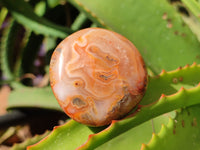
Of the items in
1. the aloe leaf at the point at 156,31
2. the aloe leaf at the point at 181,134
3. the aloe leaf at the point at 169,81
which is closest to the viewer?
the aloe leaf at the point at 181,134

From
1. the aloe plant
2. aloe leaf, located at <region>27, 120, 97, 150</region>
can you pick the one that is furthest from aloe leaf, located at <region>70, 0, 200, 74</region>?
aloe leaf, located at <region>27, 120, 97, 150</region>

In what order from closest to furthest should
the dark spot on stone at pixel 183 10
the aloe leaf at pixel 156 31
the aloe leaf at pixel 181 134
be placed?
the aloe leaf at pixel 181 134 → the aloe leaf at pixel 156 31 → the dark spot on stone at pixel 183 10

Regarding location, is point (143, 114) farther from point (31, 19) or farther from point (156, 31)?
point (31, 19)

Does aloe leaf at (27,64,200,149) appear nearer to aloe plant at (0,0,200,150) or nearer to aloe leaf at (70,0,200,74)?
aloe plant at (0,0,200,150)

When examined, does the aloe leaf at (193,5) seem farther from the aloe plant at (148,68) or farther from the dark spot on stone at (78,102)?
the dark spot on stone at (78,102)

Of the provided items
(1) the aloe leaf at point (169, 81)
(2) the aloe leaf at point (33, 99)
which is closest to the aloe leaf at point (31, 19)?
(2) the aloe leaf at point (33, 99)

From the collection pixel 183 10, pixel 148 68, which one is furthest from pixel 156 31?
pixel 183 10
